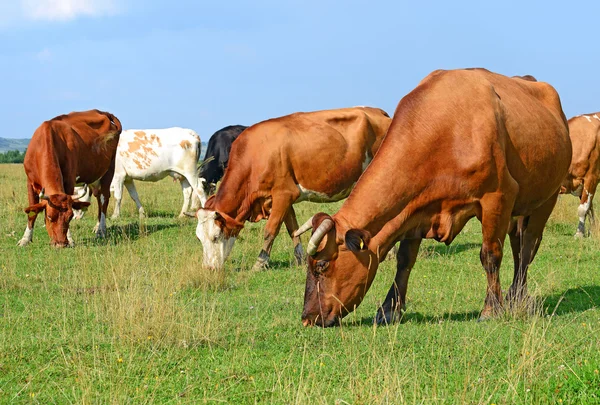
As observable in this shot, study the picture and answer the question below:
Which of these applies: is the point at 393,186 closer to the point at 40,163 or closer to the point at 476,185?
the point at 476,185

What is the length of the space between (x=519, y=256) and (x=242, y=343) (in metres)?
3.94

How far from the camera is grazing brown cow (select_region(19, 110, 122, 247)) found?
13.8 m

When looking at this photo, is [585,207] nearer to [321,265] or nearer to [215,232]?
[215,232]

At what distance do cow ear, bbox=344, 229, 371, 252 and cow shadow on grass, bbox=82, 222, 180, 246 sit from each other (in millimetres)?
8012

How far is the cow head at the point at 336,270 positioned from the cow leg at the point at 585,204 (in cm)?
897

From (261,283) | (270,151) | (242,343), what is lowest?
(261,283)

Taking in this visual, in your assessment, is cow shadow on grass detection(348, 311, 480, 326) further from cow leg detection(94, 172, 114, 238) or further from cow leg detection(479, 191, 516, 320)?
cow leg detection(94, 172, 114, 238)

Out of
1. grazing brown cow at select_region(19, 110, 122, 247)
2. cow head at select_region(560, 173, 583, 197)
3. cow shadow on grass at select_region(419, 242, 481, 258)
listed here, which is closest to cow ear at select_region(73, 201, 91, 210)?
grazing brown cow at select_region(19, 110, 122, 247)

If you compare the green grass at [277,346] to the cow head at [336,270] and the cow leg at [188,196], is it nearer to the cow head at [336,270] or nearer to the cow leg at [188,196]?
the cow head at [336,270]

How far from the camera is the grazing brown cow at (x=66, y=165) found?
13.8m

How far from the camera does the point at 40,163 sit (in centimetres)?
1462

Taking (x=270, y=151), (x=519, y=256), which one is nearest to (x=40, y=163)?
(x=270, y=151)

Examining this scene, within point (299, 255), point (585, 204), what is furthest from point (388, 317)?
point (585, 204)

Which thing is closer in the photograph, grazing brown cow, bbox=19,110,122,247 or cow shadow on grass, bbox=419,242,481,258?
cow shadow on grass, bbox=419,242,481,258
